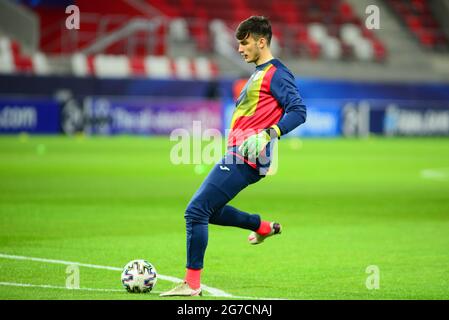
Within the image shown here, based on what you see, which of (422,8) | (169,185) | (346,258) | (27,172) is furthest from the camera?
(422,8)

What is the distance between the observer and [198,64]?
→ 137 feet

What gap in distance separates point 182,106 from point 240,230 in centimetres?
2500

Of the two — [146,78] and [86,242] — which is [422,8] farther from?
[86,242]

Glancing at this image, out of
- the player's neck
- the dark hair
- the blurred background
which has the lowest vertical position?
the player's neck

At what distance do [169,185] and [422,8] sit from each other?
111 feet

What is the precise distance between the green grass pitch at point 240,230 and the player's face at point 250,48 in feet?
6.70

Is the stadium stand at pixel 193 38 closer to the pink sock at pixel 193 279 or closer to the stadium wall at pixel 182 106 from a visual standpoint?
the stadium wall at pixel 182 106

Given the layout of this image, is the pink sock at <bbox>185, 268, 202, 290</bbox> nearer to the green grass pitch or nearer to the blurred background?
the green grass pitch

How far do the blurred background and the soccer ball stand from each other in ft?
88.1

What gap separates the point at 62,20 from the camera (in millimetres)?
39656

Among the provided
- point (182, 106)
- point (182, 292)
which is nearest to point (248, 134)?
point (182, 292)

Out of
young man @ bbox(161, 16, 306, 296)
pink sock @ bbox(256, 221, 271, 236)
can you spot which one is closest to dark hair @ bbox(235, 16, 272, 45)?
young man @ bbox(161, 16, 306, 296)

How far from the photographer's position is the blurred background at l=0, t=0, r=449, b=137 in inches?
1469
